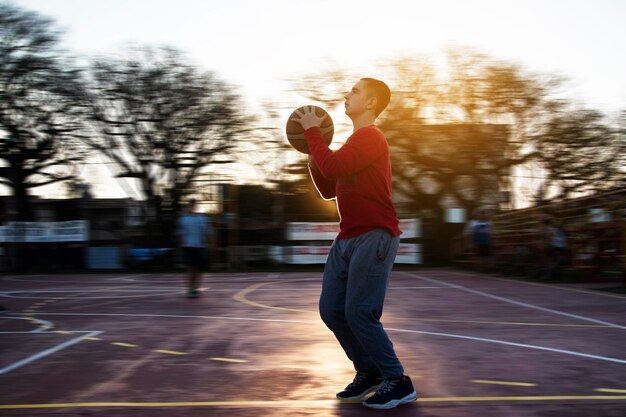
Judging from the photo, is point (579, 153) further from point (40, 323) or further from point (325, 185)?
point (325, 185)

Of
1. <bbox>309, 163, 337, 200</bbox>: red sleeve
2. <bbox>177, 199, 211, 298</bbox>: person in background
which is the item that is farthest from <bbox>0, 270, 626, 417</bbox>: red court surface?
<bbox>177, 199, 211, 298</bbox>: person in background

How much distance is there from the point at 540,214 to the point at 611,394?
48.7 ft

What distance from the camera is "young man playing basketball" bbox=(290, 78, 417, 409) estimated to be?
4.16m

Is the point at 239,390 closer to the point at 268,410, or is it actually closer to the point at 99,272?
the point at 268,410

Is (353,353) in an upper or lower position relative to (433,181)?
lower

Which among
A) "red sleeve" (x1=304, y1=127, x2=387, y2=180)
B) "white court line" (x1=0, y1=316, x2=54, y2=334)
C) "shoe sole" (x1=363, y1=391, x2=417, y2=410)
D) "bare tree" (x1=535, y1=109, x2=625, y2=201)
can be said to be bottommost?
"white court line" (x1=0, y1=316, x2=54, y2=334)

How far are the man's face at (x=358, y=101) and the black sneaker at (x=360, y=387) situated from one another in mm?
Result: 1595

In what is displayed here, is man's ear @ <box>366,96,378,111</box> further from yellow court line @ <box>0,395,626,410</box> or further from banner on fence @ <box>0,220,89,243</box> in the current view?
banner on fence @ <box>0,220,89,243</box>

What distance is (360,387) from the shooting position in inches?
175

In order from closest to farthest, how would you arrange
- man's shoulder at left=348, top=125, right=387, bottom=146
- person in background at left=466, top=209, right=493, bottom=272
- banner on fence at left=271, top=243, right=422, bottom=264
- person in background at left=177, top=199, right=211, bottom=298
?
man's shoulder at left=348, top=125, right=387, bottom=146
person in background at left=177, top=199, right=211, bottom=298
person in background at left=466, top=209, right=493, bottom=272
banner on fence at left=271, top=243, right=422, bottom=264

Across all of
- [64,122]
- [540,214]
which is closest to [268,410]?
[540,214]

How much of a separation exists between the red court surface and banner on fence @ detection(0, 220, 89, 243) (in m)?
15.9

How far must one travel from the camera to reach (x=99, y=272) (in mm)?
25797

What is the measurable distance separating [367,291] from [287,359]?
1.99 m
